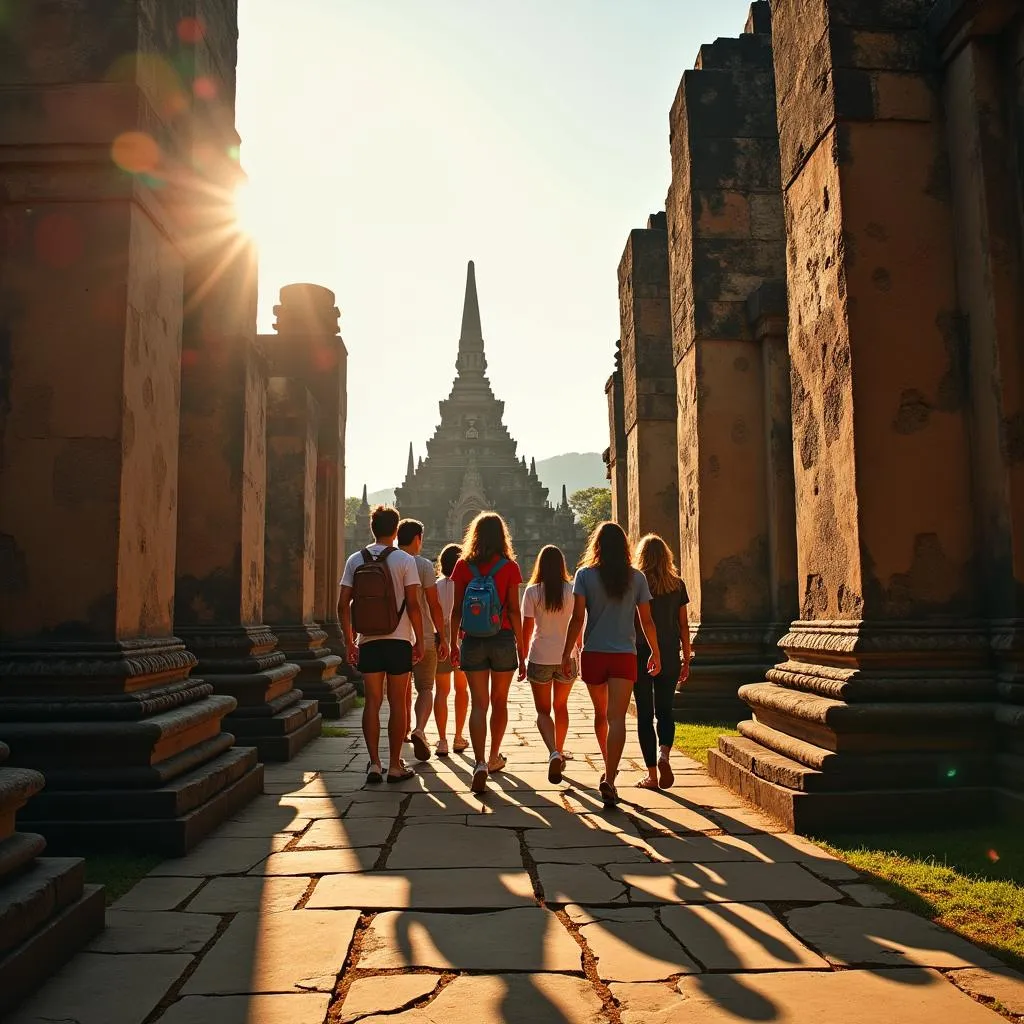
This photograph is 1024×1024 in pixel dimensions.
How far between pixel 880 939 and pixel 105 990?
232 centimetres

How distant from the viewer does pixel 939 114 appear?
5094 mm

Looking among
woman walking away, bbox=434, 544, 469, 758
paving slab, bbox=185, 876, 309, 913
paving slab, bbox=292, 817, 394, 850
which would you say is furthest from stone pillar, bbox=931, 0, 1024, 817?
woman walking away, bbox=434, 544, 469, 758

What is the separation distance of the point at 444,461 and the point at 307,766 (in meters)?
61.1

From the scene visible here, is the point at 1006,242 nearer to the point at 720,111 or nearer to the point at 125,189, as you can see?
the point at 125,189

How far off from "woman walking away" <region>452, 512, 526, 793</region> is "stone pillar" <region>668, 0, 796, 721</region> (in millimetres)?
3074

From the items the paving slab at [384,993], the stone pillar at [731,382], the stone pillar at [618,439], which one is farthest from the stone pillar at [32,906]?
the stone pillar at [618,439]

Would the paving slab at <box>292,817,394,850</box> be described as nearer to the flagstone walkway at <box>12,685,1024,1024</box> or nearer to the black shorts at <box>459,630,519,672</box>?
the flagstone walkway at <box>12,685,1024,1024</box>

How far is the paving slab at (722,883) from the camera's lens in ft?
11.4

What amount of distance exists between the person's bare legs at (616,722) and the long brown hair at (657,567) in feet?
2.82

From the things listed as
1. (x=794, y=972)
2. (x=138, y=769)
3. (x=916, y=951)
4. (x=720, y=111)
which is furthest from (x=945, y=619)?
(x=720, y=111)

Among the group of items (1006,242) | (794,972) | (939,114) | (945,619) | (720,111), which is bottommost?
(794,972)

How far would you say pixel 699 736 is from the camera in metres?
7.68

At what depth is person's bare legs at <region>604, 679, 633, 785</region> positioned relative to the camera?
17.3 ft

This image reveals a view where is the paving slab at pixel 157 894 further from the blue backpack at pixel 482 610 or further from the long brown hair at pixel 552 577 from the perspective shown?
the long brown hair at pixel 552 577
